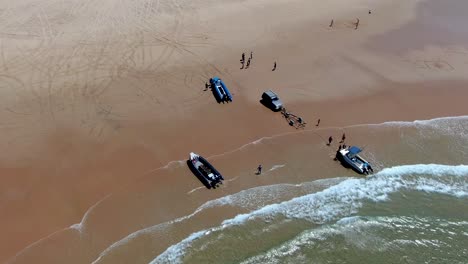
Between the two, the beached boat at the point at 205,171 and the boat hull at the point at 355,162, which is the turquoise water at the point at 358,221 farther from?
the beached boat at the point at 205,171

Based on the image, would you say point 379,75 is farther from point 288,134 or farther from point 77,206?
point 77,206

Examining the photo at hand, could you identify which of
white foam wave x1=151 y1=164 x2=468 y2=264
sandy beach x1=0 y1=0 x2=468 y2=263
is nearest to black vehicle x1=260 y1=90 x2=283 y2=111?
sandy beach x1=0 y1=0 x2=468 y2=263

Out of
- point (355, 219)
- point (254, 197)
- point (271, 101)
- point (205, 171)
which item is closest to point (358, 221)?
point (355, 219)

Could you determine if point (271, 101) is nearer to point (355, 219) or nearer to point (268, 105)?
point (268, 105)

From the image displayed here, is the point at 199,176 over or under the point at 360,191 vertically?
over

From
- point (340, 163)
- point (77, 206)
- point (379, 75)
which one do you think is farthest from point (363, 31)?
point (77, 206)

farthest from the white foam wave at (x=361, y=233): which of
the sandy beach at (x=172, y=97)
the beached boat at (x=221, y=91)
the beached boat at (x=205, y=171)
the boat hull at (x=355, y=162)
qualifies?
the beached boat at (x=221, y=91)

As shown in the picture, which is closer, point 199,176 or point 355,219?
point 355,219
